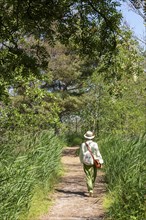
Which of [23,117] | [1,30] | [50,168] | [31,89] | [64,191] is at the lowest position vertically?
[64,191]

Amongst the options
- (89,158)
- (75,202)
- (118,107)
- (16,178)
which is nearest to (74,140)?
(118,107)

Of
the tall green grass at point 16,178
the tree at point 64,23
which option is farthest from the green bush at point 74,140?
the tall green grass at point 16,178

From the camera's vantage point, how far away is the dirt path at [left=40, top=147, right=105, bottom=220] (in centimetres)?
748

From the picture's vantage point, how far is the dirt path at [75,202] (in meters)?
7.48

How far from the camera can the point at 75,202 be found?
344 inches

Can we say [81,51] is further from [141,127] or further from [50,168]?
[141,127]

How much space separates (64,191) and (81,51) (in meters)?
3.89

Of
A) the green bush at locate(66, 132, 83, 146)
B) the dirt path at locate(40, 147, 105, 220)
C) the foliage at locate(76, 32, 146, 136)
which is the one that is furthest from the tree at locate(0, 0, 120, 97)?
the green bush at locate(66, 132, 83, 146)

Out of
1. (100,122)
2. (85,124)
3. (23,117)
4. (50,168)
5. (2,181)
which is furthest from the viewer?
(85,124)

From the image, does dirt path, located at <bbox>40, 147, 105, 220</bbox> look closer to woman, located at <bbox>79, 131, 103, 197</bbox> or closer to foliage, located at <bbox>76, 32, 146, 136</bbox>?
woman, located at <bbox>79, 131, 103, 197</bbox>

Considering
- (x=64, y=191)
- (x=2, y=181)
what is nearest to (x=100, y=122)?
(x=64, y=191)

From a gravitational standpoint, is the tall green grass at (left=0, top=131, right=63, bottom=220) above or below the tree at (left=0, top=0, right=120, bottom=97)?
below

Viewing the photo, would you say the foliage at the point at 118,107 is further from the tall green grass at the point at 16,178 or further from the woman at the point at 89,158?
the tall green grass at the point at 16,178

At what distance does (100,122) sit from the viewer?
2541cm
